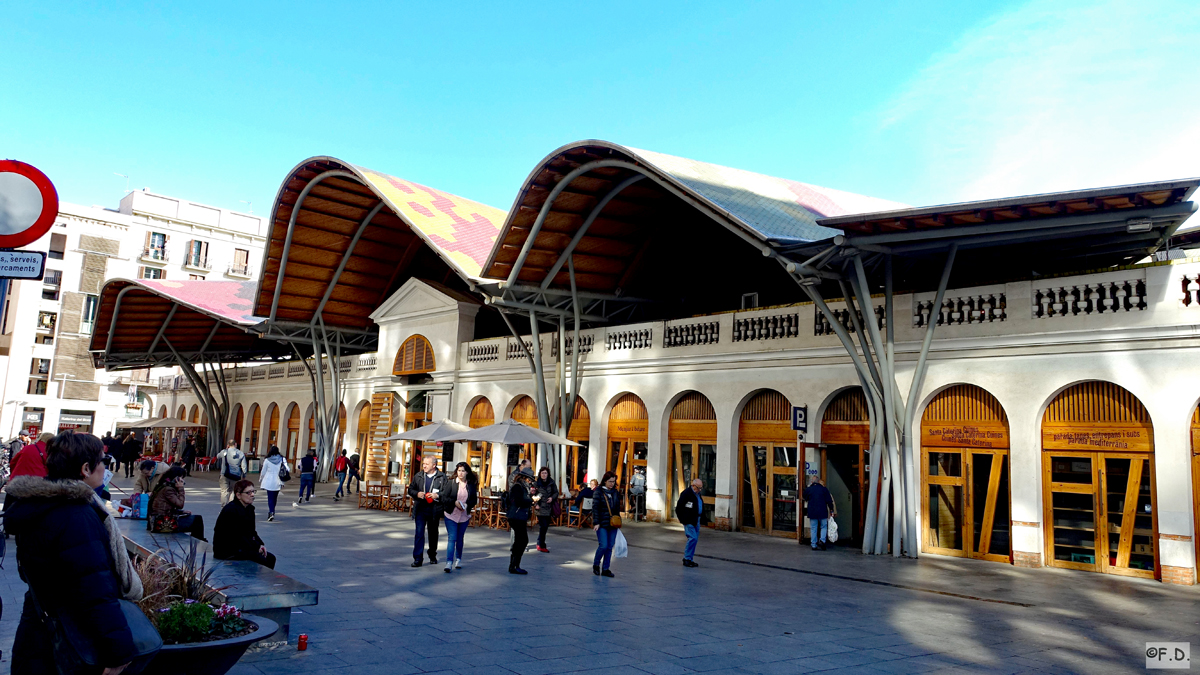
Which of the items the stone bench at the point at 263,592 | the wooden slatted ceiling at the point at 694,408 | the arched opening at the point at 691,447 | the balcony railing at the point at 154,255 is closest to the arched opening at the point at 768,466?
the arched opening at the point at 691,447

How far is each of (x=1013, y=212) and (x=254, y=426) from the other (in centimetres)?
4314

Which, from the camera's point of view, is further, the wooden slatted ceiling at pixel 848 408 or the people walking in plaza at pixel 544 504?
the wooden slatted ceiling at pixel 848 408

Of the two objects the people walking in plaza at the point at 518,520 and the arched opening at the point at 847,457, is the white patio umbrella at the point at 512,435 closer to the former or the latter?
the arched opening at the point at 847,457

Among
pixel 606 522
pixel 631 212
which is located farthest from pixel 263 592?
pixel 631 212

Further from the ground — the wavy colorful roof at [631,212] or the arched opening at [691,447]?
the wavy colorful roof at [631,212]

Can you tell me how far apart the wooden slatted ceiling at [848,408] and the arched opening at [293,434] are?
101 ft

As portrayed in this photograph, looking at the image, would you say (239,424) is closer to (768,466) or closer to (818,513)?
(768,466)

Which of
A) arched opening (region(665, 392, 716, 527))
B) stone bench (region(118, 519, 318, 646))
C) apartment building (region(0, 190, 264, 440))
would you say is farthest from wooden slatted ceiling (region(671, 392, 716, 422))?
apartment building (region(0, 190, 264, 440))

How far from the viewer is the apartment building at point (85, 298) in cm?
5894

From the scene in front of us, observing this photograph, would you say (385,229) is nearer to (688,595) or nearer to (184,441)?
(688,595)

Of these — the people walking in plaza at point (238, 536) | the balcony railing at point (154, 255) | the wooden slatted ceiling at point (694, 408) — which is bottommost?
the people walking in plaza at point (238, 536)

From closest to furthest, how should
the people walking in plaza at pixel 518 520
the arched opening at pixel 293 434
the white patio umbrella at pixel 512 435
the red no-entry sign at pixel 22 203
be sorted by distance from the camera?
1. the red no-entry sign at pixel 22 203
2. the people walking in plaza at pixel 518 520
3. the white patio umbrella at pixel 512 435
4. the arched opening at pixel 293 434

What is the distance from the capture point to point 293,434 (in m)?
42.9

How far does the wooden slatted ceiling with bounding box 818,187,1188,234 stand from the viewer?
40.5 ft
